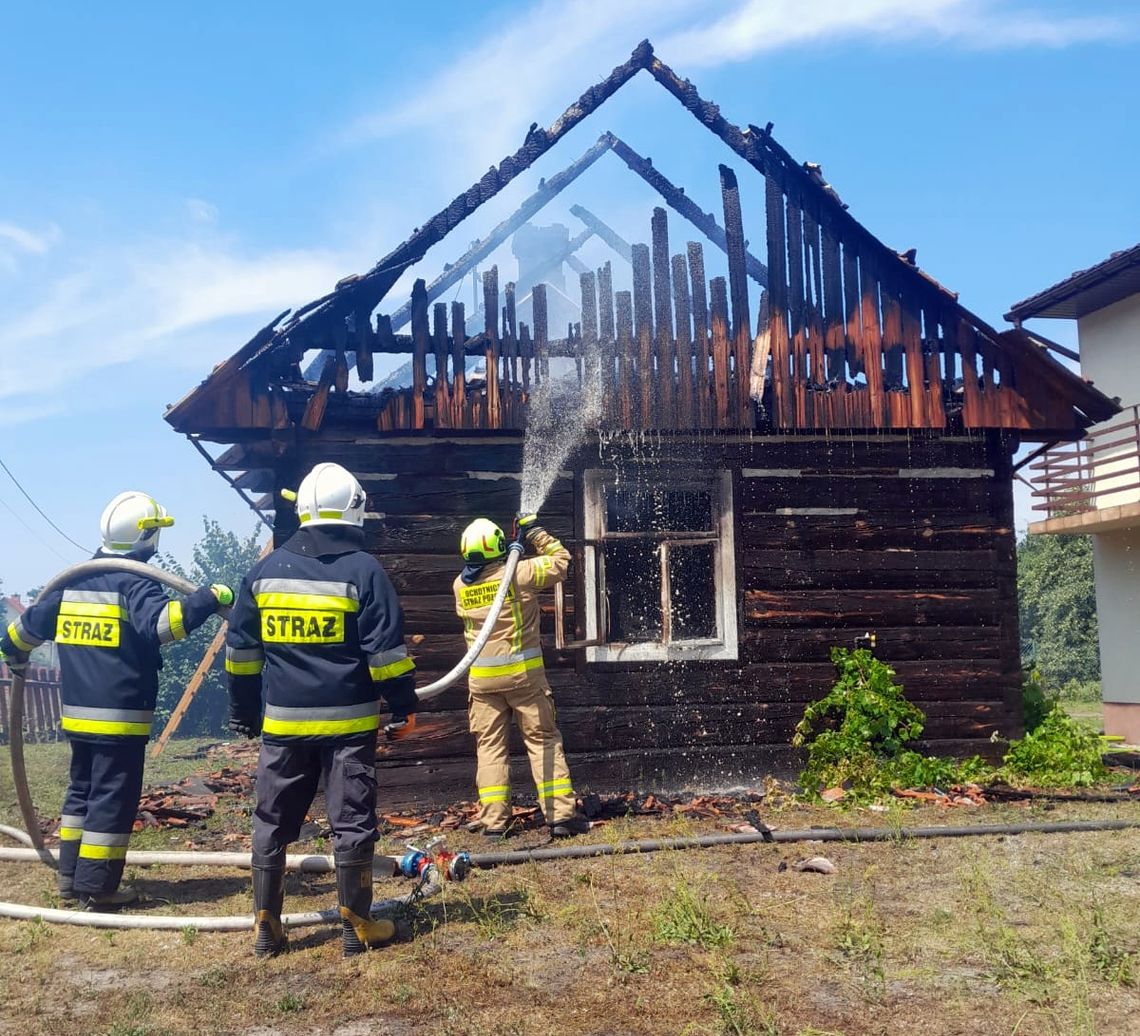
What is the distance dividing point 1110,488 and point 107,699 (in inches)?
757

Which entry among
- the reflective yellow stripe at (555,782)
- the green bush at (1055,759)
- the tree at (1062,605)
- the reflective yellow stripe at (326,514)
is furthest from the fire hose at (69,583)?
→ the tree at (1062,605)

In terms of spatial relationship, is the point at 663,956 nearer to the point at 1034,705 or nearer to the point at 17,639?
the point at 17,639

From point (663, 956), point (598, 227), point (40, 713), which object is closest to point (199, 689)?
point (40, 713)

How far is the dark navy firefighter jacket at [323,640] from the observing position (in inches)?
190

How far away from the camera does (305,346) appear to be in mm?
8289

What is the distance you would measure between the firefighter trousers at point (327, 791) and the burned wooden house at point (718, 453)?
10.9 ft

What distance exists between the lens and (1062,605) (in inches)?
1085

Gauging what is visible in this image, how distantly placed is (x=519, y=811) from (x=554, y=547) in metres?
2.20

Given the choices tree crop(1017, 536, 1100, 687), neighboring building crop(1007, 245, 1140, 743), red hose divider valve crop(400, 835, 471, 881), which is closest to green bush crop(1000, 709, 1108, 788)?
red hose divider valve crop(400, 835, 471, 881)

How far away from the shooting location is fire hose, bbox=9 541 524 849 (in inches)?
231

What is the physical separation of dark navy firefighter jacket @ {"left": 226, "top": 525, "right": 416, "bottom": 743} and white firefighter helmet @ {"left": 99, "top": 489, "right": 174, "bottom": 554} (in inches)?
60.0

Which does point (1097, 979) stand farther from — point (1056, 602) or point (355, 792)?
point (1056, 602)

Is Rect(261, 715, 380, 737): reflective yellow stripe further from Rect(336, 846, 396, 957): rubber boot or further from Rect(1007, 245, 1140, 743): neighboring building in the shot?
Rect(1007, 245, 1140, 743): neighboring building

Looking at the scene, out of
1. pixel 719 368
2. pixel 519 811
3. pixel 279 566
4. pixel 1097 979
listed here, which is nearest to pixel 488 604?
pixel 519 811
